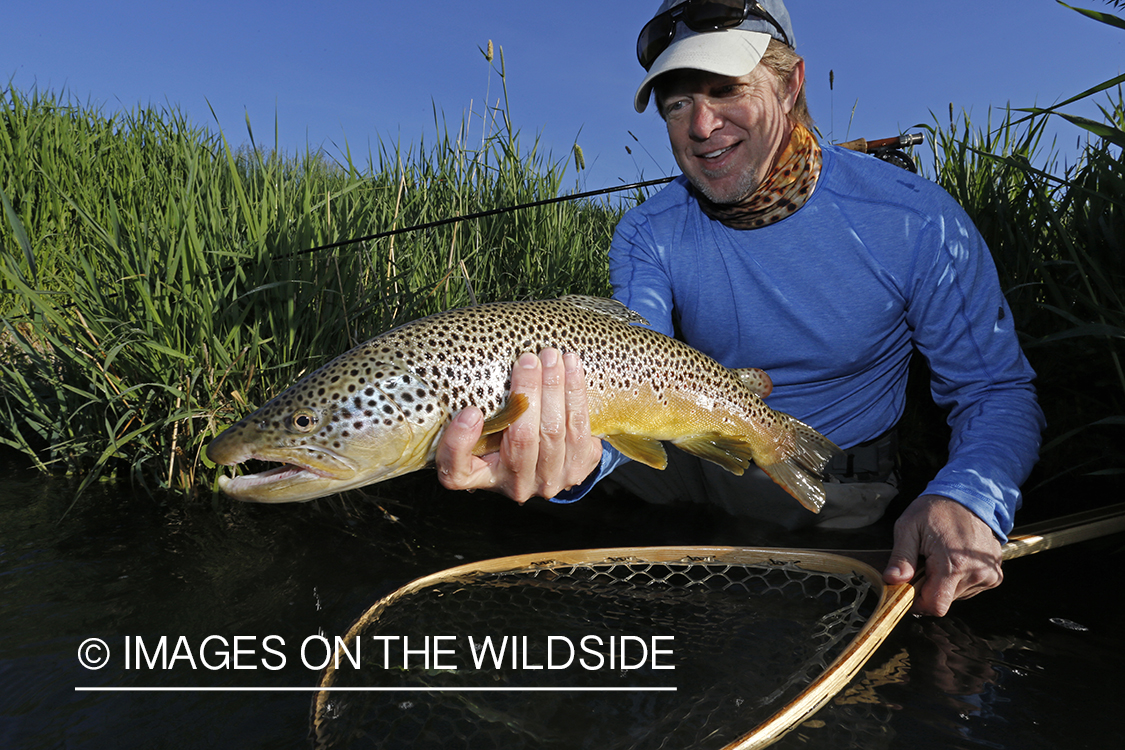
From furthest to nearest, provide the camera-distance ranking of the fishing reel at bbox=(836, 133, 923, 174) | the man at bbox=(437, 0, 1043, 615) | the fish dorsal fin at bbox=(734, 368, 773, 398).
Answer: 1. the fishing reel at bbox=(836, 133, 923, 174)
2. the fish dorsal fin at bbox=(734, 368, 773, 398)
3. the man at bbox=(437, 0, 1043, 615)

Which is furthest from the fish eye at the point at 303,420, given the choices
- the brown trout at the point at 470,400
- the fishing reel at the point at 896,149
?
the fishing reel at the point at 896,149

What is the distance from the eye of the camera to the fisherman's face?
10.0 feet

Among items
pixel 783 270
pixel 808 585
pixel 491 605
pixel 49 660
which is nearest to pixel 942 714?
pixel 808 585

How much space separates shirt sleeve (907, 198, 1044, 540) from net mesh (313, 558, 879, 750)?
709 mm

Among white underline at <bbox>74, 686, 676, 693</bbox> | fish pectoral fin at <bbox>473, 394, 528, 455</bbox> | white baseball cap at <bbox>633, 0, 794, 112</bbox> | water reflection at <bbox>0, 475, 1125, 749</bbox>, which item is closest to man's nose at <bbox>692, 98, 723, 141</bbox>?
white baseball cap at <bbox>633, 0, 794, 112</bbox>

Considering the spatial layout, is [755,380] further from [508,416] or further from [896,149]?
[896,149]

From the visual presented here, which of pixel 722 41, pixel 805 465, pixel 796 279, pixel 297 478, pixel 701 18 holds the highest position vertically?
pixel 701 18

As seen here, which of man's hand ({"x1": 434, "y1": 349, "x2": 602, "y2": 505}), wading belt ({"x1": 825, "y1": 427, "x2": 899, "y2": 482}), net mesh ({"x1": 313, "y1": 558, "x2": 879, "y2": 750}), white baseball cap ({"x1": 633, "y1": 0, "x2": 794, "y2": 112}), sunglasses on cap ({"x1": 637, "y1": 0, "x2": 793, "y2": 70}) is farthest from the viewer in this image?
wading belt ({"x1": 825, "y1": 427, "x2": 899, "y2": 482})

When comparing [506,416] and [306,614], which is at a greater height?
[506,416]

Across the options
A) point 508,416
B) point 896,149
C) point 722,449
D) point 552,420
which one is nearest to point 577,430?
point 552,420

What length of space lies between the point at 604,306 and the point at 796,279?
3.61 feet

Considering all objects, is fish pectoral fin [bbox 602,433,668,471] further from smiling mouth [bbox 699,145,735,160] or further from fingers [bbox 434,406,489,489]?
smiling mouth [bbox 699,145,735,160]

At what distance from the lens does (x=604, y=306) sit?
2.60m

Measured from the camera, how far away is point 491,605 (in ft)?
8.70
